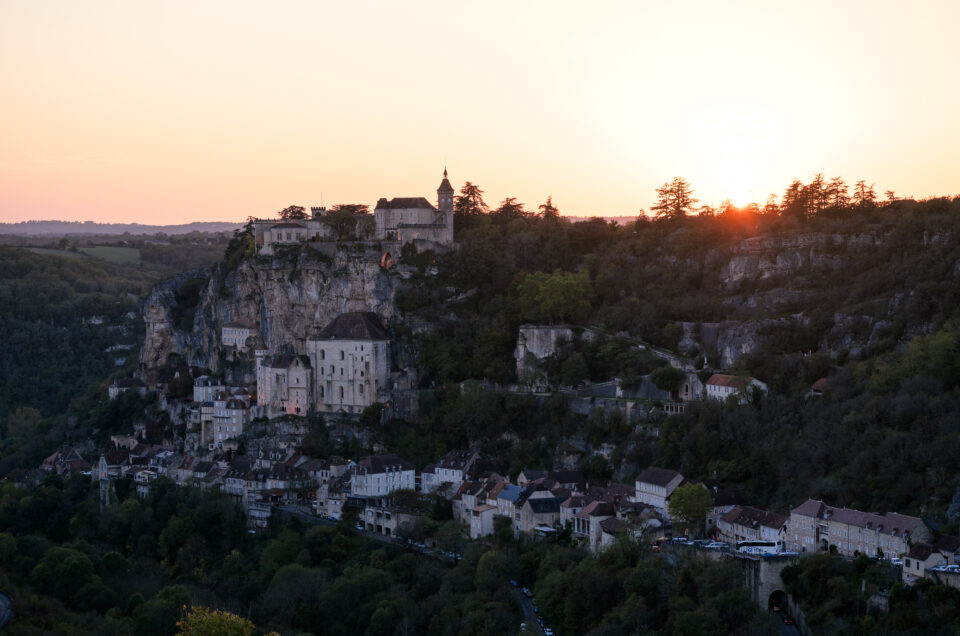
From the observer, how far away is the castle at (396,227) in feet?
232

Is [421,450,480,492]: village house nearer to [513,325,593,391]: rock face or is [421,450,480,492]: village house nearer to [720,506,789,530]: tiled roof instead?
[513,325,593,391]: rock face

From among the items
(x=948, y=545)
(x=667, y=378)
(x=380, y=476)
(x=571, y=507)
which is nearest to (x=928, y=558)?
(x=948, y=545)

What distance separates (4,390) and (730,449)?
227 ft

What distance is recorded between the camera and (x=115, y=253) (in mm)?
157125

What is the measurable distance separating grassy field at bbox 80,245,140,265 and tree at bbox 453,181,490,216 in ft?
265

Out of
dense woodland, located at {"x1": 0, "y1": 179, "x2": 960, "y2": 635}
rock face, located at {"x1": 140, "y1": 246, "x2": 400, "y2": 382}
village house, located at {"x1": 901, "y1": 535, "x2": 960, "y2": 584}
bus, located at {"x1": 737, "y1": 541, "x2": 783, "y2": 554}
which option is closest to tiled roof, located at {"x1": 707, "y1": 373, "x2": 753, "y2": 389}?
dense woodland, located at {"x1": 0, "y1": 179, "x2": 960, "y2": 635}

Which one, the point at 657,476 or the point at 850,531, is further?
the point at 657,476

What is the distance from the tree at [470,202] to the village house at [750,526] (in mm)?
37227

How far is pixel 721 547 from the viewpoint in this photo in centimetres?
4319

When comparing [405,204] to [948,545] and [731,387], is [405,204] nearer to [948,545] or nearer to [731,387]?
[731,387]

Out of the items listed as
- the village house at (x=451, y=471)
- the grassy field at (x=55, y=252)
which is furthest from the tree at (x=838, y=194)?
the grassy field at (x=55, y=252)

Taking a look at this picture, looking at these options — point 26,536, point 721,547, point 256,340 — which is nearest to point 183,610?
point 26,536

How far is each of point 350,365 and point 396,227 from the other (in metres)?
10.6

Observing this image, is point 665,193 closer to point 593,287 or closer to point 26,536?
point 593,287
